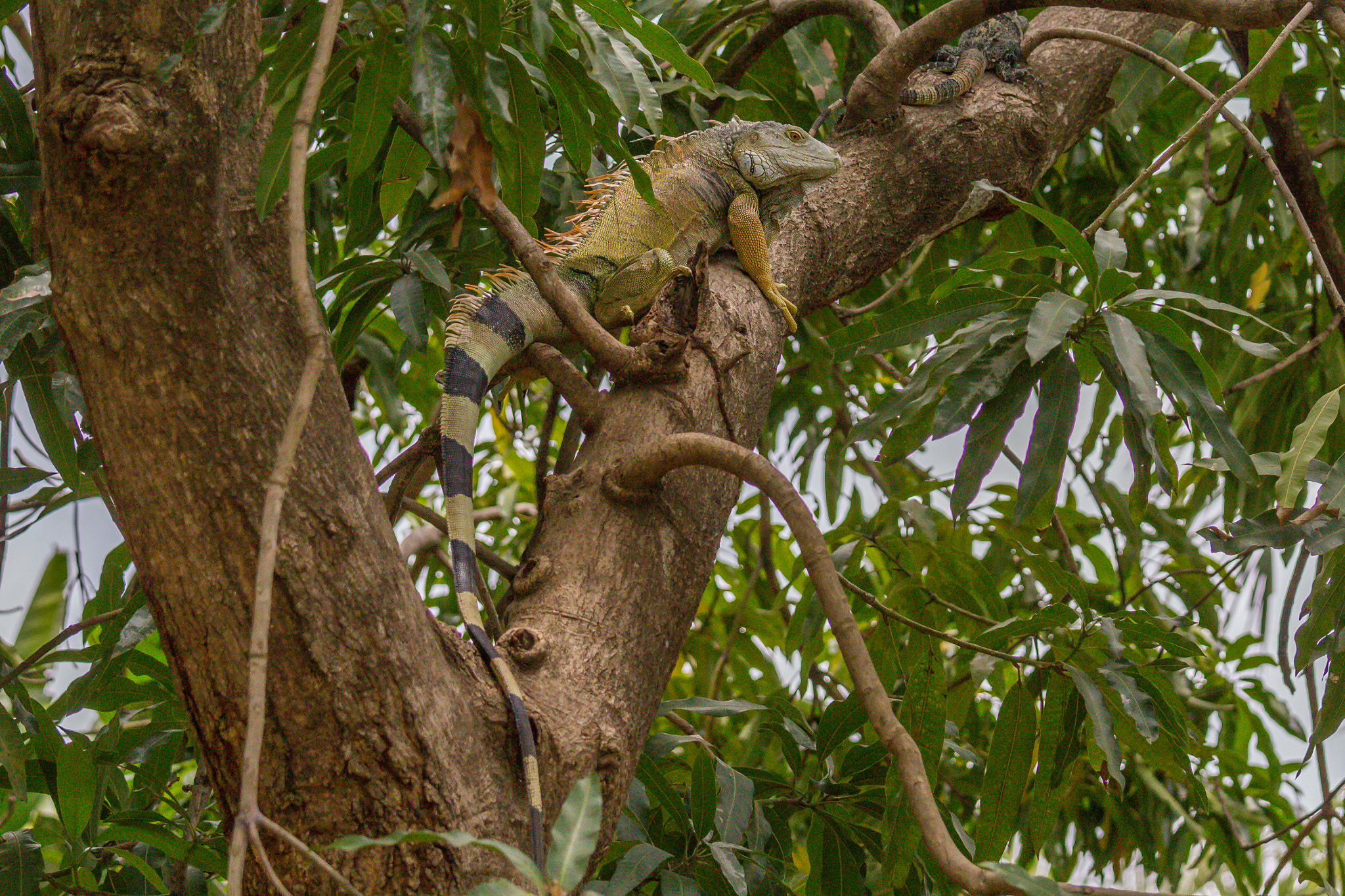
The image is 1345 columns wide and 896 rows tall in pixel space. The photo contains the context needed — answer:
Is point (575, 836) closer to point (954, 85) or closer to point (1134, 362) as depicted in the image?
point (1134, 362)

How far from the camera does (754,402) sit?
6.54 ft

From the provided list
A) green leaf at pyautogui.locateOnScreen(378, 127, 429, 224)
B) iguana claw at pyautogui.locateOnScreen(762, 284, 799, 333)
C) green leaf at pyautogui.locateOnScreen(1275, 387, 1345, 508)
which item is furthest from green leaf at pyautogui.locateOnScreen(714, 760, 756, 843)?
green leaf at pyautogui.locateOnScreen(378, 127, 429, 224)

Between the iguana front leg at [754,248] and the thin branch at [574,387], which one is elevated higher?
the iguana front leg at [754,248]

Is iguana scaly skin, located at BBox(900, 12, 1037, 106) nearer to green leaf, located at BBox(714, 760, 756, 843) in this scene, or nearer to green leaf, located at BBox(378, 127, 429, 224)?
green leaf, located at BBox(378, 127, 429, 224)

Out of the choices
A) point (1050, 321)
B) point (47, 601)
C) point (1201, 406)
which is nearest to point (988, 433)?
point (1050, 321)

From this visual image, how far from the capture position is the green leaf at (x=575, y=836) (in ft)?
3.20

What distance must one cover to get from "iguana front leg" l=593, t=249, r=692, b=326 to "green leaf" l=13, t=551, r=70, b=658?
1879 millimetres

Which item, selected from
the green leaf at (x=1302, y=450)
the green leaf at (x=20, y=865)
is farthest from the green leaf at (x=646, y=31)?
the green leaf at (x=20, y=865)

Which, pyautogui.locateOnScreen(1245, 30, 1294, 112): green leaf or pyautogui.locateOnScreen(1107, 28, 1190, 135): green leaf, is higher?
pyautogui.locateOnScreen(1107, 28, 1190, 135): green leaf

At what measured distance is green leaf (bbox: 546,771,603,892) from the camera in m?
0.98

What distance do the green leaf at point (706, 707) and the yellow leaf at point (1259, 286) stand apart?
2.34 meters

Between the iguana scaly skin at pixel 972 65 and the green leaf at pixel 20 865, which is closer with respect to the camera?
the green leaf at pixel 20 865

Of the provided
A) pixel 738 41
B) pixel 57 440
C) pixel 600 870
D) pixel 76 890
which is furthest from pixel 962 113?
pixel 76 890

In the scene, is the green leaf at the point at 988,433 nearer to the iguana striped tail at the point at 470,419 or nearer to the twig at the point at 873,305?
the iguana striped tail at the point at 470,419
